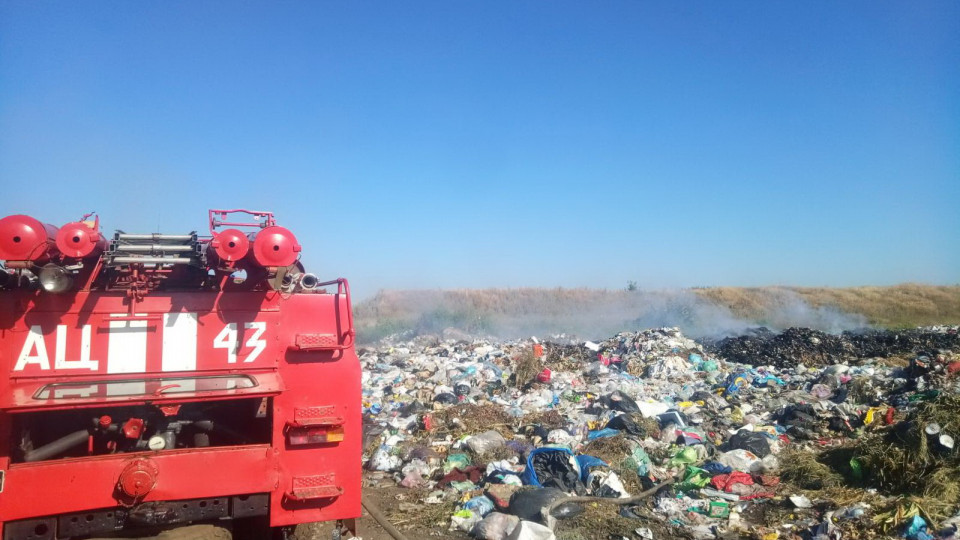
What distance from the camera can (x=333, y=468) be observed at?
3432 millimetres

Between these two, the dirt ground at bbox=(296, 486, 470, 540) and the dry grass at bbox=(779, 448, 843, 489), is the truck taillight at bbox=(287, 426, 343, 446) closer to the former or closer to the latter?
the dirt ground at bbox=(296, 486, 470, 540)

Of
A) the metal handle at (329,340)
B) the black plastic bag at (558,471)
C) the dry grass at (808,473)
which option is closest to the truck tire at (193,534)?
the metal handle at (329,340)

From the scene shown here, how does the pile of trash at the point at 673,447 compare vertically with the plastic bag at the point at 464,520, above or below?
above

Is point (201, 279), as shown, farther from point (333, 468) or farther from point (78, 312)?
point (333, 468)

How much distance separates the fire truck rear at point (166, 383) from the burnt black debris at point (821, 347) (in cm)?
1211

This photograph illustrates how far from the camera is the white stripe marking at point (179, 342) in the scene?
3219 millimetres

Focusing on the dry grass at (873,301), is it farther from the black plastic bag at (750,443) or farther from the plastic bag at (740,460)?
the plastic bag at (740,460)

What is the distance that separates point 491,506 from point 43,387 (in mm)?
3677

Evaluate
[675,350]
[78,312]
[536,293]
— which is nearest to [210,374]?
[78,312]

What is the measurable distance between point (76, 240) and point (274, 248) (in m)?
0.87

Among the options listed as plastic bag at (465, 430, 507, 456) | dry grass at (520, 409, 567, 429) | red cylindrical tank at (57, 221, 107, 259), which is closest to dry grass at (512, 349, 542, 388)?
dry grass at (520, 409, 567, 429)

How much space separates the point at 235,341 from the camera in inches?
131

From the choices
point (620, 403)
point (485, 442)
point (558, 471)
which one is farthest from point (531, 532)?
point (620, 403)

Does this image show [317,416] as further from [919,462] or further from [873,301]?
[873,301]
